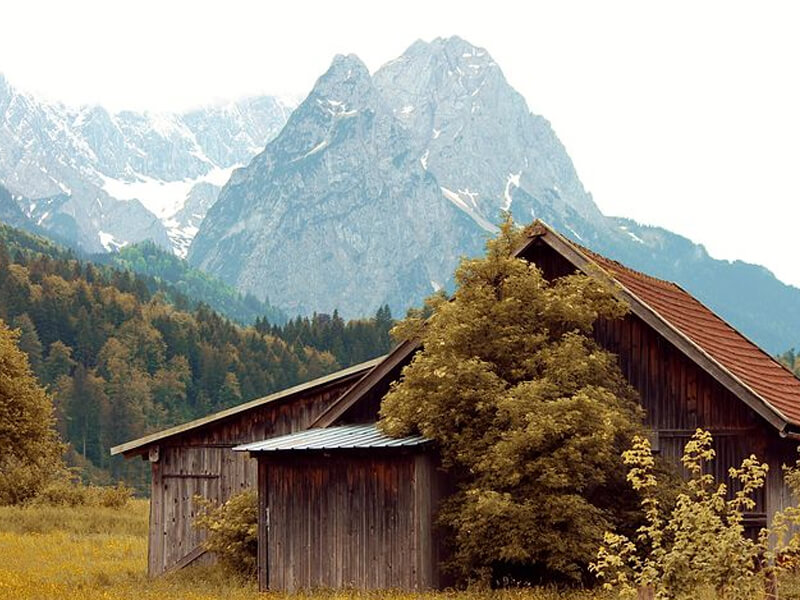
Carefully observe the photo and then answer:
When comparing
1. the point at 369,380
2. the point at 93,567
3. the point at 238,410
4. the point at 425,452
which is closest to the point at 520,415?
the point at 425,452

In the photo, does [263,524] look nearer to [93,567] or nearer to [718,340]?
[93,567]

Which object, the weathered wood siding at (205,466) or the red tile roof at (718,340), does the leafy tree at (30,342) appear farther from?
the red tile roof at (718,340)

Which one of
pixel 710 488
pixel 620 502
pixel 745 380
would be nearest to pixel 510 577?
pixel 620 502

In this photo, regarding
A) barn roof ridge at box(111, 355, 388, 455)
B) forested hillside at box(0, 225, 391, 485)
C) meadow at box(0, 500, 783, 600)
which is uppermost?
forested hillside at box(0, 225, 391, 485)

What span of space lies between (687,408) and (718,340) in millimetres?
2976

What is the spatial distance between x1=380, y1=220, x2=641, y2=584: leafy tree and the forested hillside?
12668 cm

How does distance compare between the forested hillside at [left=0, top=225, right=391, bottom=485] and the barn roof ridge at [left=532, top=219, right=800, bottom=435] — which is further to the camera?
the forested hillside at [left=0, top=225, right=391, bottom=485]

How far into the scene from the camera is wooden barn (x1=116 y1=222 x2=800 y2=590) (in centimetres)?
2444

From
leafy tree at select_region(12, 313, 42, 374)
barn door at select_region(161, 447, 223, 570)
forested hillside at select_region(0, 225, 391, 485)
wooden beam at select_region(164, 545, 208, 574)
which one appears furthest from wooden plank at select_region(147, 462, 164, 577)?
leafy tree at select_region(12, 313, 42, 374)

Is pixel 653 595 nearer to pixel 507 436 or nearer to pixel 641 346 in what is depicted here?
pixel 507 436

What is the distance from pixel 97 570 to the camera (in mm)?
31719

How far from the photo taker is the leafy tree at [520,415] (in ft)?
75.7

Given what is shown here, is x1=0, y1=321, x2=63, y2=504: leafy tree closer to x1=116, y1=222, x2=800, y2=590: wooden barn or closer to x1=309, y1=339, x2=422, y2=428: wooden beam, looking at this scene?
x1=309, y1=339, x2=422, y2=428: wooden beam

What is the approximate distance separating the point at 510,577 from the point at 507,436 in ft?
8.73
